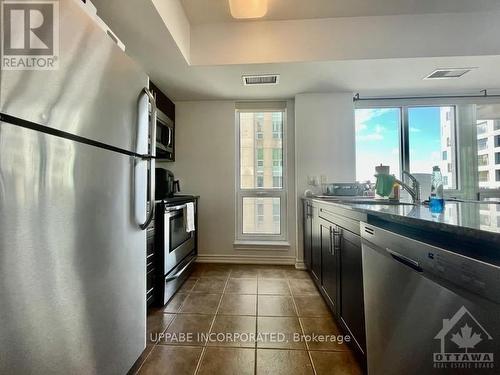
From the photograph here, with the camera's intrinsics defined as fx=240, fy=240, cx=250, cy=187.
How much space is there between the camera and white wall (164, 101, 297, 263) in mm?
3332

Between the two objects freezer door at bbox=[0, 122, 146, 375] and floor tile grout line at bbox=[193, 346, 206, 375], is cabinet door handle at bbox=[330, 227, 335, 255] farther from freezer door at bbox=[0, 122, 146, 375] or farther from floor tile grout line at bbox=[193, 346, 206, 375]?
freezer door at bbox=[0, 122, 146, 375]

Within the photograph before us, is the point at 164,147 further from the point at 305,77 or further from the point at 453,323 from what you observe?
the point at 453,323

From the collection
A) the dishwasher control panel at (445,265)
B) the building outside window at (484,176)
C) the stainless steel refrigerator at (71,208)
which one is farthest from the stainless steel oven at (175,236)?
the building outside window at (484,176)

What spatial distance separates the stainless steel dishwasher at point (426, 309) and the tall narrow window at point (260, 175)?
2260 millimetres

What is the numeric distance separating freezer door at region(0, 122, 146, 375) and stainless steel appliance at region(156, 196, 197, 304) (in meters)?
0.82

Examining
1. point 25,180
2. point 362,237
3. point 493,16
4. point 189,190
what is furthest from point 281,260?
point 493,16

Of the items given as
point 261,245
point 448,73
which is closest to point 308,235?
point 261,245

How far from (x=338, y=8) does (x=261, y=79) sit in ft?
3.08

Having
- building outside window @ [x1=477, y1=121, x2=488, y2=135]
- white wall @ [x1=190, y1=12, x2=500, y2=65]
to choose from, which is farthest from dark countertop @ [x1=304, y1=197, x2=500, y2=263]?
building outside window @ [x1=477, y1=121, x2=488, y2=135]

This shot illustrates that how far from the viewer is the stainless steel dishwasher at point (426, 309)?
1.86 feet

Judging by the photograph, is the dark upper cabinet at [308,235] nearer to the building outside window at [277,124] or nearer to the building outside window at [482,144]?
the building outside window at [277,124]

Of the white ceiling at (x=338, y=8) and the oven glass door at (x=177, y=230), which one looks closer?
the white ceiling at (x=338, y=8)

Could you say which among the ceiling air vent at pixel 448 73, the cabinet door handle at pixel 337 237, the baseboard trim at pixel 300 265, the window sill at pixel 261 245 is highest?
the ceiling air vent at pixel 448 73

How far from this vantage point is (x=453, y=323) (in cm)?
66
